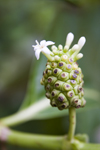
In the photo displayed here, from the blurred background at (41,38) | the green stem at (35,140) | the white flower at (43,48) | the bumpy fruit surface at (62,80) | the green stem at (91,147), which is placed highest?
the blurred background at (41,38)

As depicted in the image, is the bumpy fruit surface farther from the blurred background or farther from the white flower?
the blurred background

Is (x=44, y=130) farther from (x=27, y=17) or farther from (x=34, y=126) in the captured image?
(x=27, y=17)

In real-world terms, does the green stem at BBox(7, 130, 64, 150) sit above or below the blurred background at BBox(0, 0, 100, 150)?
below

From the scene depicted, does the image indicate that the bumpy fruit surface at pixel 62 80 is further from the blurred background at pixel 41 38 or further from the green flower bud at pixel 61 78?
the blurred background at pixel 41 38

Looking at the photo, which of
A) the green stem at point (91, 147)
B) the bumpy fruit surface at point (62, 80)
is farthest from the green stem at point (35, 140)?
the bumpy fruit surface at point (62, 80)

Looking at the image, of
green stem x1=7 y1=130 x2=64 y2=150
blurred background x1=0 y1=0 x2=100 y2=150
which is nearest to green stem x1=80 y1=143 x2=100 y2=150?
green stem x1=7 y1=130 x2=64 y2=150
